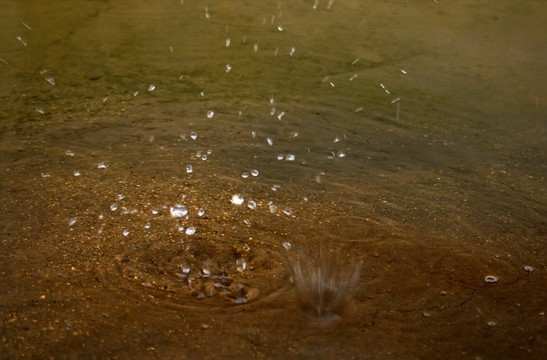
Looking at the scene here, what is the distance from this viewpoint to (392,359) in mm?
2725

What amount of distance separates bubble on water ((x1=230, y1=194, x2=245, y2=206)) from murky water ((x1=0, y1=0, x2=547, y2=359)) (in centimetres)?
1

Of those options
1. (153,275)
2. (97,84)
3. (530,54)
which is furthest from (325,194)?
(530,54)

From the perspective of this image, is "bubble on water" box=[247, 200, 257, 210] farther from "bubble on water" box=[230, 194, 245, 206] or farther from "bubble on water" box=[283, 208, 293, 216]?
"bubble on water" box=[283, 208, 293, 216]

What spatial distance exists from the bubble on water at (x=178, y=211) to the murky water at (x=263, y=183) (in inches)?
0.4

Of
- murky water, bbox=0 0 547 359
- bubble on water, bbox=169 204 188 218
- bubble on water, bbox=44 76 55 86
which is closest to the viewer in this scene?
murky water, bbox=0 0 547 359

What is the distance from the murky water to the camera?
2.91 m

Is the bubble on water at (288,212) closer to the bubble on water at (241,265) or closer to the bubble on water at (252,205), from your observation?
the bubble on water at (252,205)

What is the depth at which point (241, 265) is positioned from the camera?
332cm

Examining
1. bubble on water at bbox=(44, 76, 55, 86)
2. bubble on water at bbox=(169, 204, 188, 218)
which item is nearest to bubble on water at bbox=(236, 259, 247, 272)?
bubble on water at bbox=(169, 204, 188, 218)

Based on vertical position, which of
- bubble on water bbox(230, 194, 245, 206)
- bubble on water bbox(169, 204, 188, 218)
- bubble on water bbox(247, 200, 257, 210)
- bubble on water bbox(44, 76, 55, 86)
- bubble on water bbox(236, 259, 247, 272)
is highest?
bubble on water bbox(236, 259, 247, 272)

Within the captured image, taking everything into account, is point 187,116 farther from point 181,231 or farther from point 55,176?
point 181,231

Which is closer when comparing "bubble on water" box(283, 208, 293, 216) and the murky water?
the murky water

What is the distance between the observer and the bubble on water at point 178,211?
148 inches

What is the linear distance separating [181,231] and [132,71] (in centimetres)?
260
